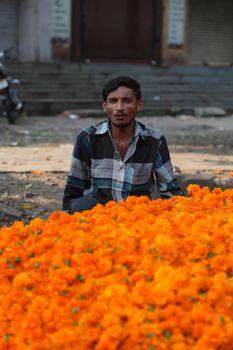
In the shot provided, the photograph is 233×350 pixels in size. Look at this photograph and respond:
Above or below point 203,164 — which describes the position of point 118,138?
above

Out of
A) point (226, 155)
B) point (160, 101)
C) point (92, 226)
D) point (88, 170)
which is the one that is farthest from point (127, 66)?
point (92, 226)

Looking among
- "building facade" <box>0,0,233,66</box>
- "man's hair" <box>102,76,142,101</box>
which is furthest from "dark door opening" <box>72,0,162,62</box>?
"man's hair" <box>102,76,142,101</box>

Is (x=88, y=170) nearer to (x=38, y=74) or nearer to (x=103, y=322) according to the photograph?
(x=103, y=322)

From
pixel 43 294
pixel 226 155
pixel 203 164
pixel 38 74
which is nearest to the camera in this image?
pixel 43 294

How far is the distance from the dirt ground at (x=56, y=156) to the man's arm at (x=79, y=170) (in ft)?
5.05

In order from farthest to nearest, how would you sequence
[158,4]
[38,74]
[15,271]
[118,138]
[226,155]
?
[158,4] < [38,74] < [226,155] < [118,138] < [15,271]

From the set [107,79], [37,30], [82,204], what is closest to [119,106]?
[82,204]

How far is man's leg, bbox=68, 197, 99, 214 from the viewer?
421cm

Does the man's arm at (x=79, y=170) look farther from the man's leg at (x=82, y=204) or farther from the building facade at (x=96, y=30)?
the building facade at (x=96, y=30)

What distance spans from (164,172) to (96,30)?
17.2 m

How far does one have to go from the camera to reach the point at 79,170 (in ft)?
14.5

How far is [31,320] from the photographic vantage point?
8.37 feet

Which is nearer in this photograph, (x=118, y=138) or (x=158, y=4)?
(x=118, y=138)

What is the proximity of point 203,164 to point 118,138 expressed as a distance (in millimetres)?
4791
